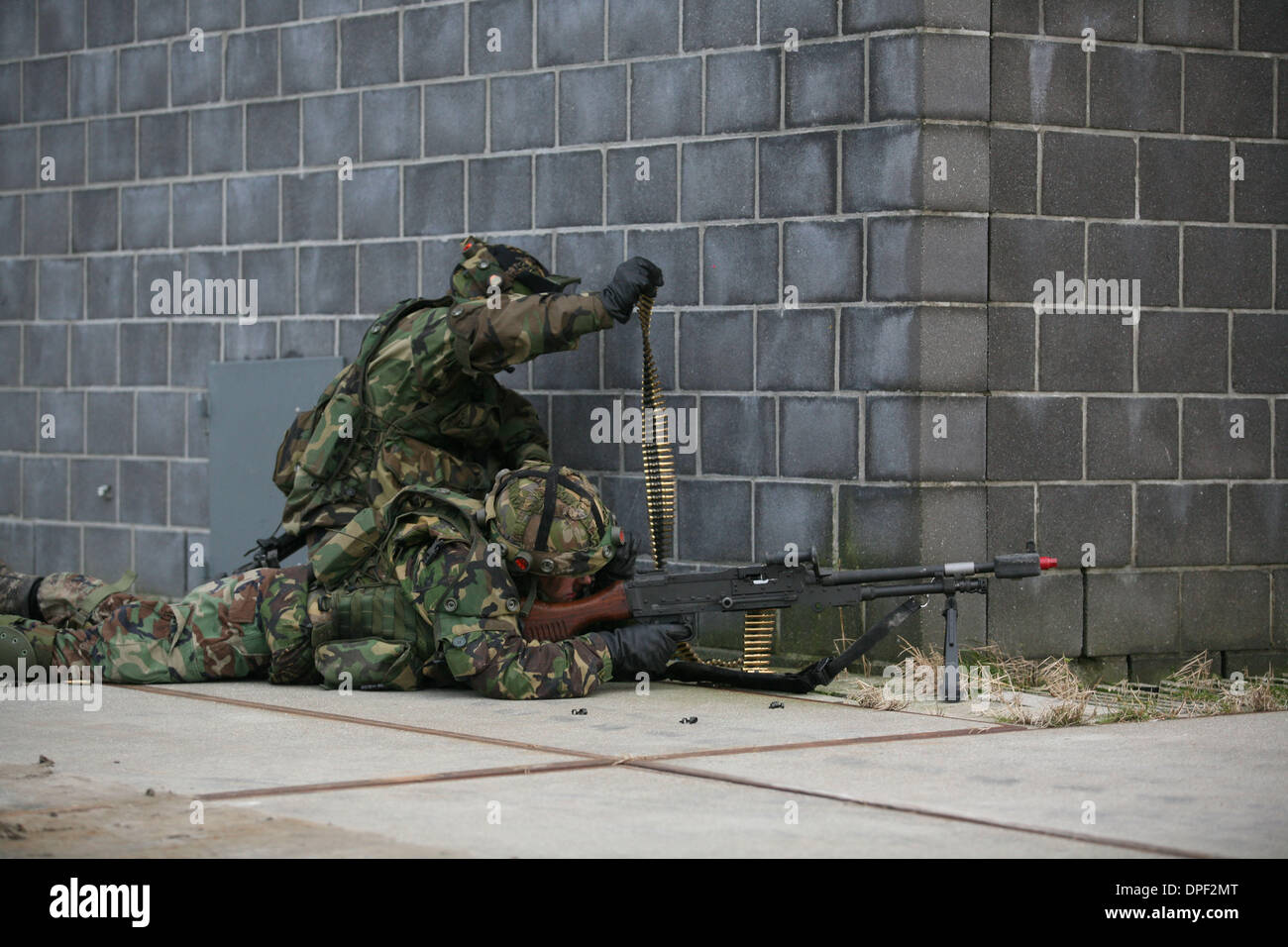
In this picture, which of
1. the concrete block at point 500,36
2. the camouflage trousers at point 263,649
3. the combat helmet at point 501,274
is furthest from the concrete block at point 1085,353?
the concrete block at point 500,36

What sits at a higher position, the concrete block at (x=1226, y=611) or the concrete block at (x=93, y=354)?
the concrete block at (x=93, y=354)

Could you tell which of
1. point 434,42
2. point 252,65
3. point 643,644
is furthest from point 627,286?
point 252,65

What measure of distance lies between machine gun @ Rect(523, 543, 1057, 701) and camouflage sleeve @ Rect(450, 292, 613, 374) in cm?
101

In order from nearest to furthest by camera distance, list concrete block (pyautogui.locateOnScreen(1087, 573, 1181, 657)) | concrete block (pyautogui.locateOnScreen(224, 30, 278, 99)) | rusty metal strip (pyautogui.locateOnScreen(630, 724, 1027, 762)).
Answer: rusty metal strip (pyautogui.locateOnScreen(630, 724, 1027, 762)) < concrete block (pyautogui.locateOnScreen(1087, 573, 1181, 657)) < concrete block (pyautogui.locateOnScreen(224, 30, 278, 99))

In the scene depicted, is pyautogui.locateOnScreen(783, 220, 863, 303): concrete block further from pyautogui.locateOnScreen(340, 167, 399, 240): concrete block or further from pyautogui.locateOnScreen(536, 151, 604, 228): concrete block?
pyautogui.locateOnScreen(340, 167, 399, 240): concrete block

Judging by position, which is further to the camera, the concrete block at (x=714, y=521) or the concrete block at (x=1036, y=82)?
the concrete block at (x=714, y=521)

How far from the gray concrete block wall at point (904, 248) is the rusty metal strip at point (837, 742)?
128 cm

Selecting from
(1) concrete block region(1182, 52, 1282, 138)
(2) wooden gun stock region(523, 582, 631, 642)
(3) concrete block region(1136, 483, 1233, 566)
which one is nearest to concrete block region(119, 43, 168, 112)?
(2) wooden gun stock region(523, 582, 631, 642)

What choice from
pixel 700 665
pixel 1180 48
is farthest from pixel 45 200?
pixel 1180 48

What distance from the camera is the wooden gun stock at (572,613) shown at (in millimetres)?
7629

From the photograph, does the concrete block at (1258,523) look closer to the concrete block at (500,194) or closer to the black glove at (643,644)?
the black glove at (643,644)

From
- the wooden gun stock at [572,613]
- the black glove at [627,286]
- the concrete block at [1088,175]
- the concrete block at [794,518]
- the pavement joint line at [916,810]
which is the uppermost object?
the concrete block at [1088,175]

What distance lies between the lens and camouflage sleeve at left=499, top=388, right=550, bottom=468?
8.56 meters

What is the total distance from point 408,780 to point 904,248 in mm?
3355
